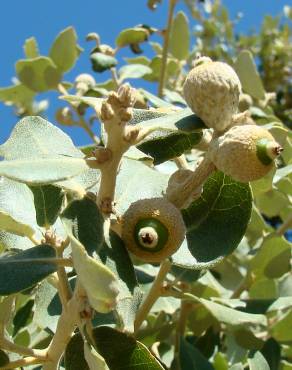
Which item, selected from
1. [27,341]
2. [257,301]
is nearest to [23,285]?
[27,341]

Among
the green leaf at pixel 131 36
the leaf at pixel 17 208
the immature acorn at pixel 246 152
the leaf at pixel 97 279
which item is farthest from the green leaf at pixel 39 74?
the leaf at pixel 97 279

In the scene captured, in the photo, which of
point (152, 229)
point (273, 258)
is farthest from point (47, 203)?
point (273, 258)

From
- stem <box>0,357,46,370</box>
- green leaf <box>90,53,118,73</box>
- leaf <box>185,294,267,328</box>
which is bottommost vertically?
leaf <box>185,294,267,328</box>

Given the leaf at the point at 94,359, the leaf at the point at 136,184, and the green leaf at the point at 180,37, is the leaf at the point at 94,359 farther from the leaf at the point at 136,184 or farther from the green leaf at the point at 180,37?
the green leaf at the point at 180,37

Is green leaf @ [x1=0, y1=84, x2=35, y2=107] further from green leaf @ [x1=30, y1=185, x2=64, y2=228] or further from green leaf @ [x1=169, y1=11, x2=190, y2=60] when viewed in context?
green leaf @ [x1=30, y1=185, x2=64, y2=228]

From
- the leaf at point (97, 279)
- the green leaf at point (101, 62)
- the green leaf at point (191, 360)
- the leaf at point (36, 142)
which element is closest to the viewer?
the leaf at point (97, 279)

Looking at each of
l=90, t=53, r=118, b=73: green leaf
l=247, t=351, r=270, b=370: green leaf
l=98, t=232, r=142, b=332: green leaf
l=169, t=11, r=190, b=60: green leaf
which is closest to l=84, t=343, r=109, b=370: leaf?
l=98, t=232, r=142, b=332: green leaf

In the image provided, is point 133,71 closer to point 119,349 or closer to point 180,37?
point 180,37
